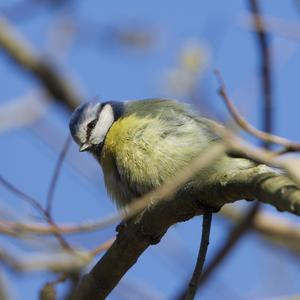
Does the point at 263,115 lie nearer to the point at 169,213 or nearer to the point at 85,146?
the point at 85,146

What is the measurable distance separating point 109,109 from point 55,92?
2070 mm

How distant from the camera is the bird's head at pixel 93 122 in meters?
3.76

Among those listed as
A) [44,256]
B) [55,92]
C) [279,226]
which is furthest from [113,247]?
[55,92]

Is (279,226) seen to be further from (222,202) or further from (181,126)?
(222,202)

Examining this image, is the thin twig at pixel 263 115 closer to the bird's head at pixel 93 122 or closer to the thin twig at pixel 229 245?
the thin twig at pixel 229 245

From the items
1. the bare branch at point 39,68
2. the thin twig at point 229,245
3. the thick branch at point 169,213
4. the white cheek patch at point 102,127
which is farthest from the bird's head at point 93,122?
the bare branch at point 39,68

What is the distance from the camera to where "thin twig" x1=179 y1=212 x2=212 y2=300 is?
2.15 meters

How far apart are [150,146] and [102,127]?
61 centimetres

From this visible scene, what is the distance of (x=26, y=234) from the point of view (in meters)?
2.44

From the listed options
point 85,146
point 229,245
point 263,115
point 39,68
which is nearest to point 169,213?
point 263,115

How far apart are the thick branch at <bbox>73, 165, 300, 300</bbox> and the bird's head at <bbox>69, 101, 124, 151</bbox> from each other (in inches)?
45.2

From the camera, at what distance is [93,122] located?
12.6ft

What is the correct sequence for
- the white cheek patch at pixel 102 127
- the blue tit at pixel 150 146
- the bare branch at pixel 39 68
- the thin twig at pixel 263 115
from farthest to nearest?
the bare branch at pixel 39 68 → the white cheek patch at pixel 102 127 → the thin twig at pixel 263 115 → the blue tit at pixel 150 146

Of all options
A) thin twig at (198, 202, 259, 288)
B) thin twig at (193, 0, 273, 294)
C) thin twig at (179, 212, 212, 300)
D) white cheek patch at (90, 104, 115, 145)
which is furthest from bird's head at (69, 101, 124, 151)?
thin twig at (179, 212, 212, 300)
